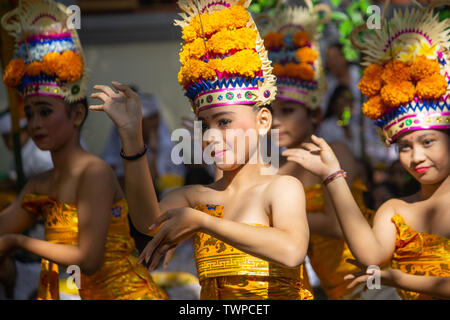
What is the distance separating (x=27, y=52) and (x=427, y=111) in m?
2.38

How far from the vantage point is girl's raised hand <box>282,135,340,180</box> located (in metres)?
2.96

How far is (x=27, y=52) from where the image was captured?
3.78 meters

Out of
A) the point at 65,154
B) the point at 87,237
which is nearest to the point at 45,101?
the point at 65,154

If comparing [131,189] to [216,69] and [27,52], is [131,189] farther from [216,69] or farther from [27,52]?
[27,52]

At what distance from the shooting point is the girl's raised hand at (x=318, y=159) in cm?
296

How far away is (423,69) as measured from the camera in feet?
10.1

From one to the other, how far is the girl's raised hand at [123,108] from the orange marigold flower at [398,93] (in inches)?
49.5

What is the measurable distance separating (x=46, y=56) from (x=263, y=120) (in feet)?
5.08

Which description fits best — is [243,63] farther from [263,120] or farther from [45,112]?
[45,112]

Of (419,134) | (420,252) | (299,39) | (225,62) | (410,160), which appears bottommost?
(420,252)

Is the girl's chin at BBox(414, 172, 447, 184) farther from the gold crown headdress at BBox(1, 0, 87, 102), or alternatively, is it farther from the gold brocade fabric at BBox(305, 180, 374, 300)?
the gold crown headdress at BBox(1, 0, 87, 102)

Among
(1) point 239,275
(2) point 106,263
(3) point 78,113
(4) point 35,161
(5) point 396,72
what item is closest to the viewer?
(1) point 239,275
